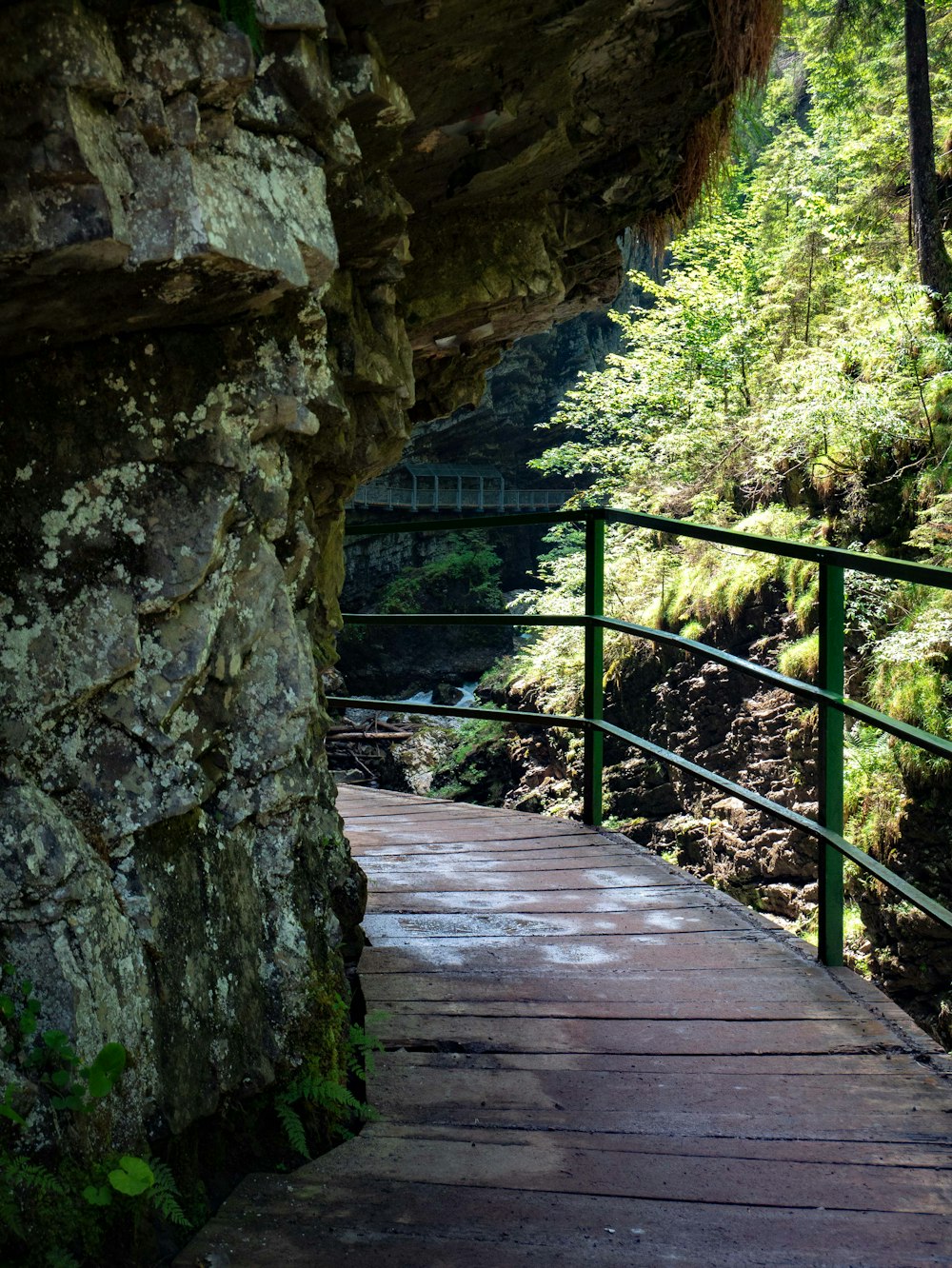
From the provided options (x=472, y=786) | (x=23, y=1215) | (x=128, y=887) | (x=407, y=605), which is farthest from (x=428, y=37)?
(x=407, y=605)

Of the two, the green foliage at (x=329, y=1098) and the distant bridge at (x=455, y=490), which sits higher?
the distant bridge at (x=455, y=490)

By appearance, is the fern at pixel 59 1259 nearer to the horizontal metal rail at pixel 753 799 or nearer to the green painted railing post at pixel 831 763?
the horizontal metal rail at pixel 753 799

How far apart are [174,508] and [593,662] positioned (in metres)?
2.14

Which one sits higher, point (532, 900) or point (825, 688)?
point (825, 688)

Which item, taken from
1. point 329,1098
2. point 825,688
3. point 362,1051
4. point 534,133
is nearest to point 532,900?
point 362,1051

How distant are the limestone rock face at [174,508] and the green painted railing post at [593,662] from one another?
1.30m

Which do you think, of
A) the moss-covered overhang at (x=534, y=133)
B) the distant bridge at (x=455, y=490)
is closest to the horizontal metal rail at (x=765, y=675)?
the moss-covered overhang at (x=534, y=133)

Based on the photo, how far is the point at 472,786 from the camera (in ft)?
48.5

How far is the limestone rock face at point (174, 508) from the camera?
1.70 m

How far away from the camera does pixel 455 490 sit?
1351 inches

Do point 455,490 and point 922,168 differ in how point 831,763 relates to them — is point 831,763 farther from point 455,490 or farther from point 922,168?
point 455,490

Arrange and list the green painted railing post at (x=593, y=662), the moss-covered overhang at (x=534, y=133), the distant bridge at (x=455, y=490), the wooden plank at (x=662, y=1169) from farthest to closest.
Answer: the distant bridge at (x=455, y=490) → the green painted railing post at (x=593, y=662) → the moss-covered overhang at (x=534, y=133) → the wooden plank at (x=662, y=1169)

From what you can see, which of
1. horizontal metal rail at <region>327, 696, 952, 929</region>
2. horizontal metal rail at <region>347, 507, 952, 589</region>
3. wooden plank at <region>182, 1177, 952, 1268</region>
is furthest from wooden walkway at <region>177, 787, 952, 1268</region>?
horizontal metal rail at <region>347, 507, 952, 589</region>

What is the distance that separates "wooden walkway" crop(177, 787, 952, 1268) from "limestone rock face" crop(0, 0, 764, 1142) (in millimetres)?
334
